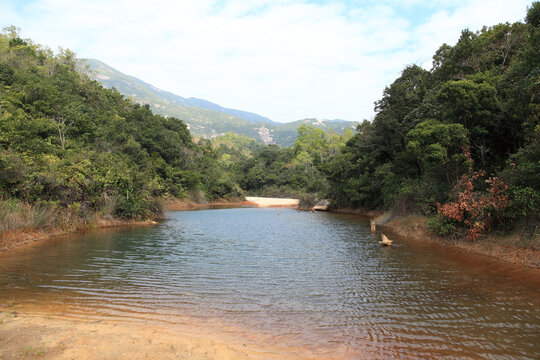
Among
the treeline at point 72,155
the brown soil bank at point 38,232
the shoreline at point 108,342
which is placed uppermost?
the treeline at point 72,155

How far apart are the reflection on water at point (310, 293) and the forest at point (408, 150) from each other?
3123 millimetres

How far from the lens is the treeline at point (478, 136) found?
13.2 m

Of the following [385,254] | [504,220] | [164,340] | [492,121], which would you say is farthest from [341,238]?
[164,340]

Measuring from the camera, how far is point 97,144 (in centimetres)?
2947

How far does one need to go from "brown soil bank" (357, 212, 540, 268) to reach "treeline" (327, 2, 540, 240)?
51 centimetres

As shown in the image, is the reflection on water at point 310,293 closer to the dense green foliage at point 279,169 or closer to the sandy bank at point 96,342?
the sandy bank at point 96,342

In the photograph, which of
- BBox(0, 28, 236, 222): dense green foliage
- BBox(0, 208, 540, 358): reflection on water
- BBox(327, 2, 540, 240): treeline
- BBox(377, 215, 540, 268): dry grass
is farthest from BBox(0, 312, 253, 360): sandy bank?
BBox(0, 28, 236, 222): dense green foliage

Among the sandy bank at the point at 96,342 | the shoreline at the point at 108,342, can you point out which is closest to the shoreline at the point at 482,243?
the shoreline at the point at 108,342

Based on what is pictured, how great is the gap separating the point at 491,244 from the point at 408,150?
20.0 feet

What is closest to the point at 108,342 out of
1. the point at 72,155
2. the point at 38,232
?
the point at 38,232

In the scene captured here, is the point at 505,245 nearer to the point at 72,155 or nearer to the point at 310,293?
the point at 310,293

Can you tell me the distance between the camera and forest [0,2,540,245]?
1402 cm

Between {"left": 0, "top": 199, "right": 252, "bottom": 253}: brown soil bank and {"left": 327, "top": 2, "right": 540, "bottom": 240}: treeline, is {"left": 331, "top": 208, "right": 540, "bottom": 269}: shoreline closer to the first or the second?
{"left": 327, "top": 2, "right": 540, "bottom": 240}: treeline

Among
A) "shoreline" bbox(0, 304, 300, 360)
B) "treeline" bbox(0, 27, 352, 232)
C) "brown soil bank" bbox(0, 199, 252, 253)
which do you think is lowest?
"brown soil bank" bbox(0, 199, 252, 253)
